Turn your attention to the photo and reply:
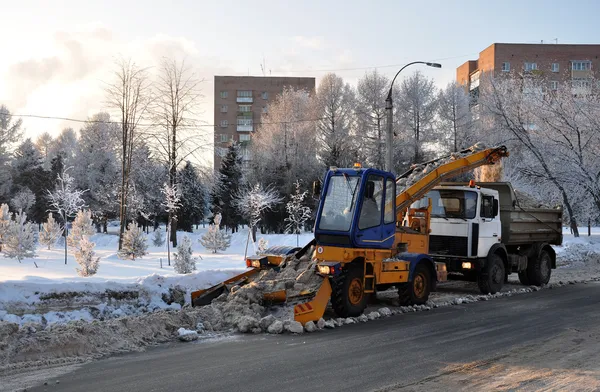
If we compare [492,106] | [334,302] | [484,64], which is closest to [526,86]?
[492,106]

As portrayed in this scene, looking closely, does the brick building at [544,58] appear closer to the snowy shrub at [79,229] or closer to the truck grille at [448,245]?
the snowy shrub at [79,229]

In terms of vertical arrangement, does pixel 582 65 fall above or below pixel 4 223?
above

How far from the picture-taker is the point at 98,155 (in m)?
60.3

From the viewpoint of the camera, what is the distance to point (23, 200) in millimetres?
56000

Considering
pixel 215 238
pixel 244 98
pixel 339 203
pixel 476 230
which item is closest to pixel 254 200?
pixel 215 238

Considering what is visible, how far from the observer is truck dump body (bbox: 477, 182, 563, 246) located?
1545 centimetres

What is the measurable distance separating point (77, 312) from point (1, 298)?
138 centimetres

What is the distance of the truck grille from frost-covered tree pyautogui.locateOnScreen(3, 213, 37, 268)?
16956 millimetres

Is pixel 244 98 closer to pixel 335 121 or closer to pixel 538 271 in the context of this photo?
pixel 335 121

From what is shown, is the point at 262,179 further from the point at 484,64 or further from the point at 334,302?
the point at 334,302

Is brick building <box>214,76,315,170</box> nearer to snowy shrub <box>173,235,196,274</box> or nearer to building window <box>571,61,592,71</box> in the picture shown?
building window <box>571,61,592,71</box>

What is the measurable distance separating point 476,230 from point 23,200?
Answer: 51.9 m

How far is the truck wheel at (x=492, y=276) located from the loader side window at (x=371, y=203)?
14.6ft

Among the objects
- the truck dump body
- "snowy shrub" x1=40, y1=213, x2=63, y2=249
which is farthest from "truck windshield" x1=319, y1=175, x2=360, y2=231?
"snowy shrub" x1=40, y1=213, x2=63, y2=249
